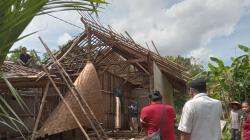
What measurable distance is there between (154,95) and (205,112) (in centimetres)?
145

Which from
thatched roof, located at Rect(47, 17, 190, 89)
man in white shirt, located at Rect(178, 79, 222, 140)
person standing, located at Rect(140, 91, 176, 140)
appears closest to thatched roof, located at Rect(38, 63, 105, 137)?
thatched roof, located at Rect(47, 17, 190, 89)

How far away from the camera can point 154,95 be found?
5.68m

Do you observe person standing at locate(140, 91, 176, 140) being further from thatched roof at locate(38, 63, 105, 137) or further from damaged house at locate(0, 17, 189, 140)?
thatched roof at locate(38, 63, 105, 137)

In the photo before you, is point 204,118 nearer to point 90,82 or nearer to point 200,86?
point 200,86

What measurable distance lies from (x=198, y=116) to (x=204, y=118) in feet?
0.21

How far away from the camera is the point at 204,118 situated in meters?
4.29

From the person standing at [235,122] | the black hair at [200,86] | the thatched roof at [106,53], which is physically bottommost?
the person standing at [235,122]

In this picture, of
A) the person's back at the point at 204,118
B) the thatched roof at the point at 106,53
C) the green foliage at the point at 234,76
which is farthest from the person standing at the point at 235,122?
the person's back at the point at 204,118

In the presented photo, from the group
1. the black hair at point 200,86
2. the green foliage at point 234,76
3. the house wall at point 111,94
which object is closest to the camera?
the black hair at point 200,86

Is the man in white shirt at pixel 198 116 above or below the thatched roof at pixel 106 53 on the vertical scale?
below

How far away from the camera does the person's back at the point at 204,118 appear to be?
4.28 meters

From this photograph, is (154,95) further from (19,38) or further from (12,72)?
Answer: (12,72)

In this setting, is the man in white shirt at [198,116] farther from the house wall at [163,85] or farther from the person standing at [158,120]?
the house wall at [163,85]

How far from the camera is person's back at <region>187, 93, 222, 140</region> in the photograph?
4.28m
